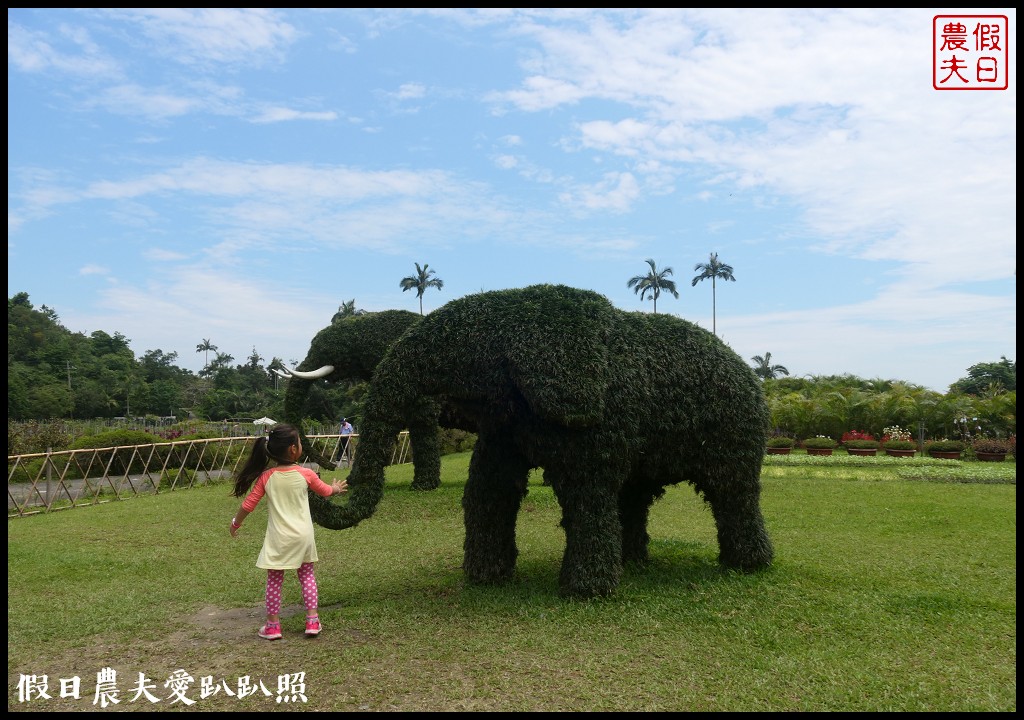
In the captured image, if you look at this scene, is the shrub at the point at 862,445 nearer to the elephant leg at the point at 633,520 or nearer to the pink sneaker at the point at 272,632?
the elephant leg at the point at 633,520

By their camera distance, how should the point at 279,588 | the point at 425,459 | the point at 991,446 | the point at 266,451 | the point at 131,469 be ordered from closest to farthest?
the point at 279,588 → the point at 266,451 → the point at 425,459 → the point at 131,469 → the point at 991,446

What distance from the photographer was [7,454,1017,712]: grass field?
4469 mm

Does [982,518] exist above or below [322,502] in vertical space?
below

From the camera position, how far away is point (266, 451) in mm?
5633

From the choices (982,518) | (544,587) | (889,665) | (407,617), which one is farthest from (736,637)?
A: (982,518)

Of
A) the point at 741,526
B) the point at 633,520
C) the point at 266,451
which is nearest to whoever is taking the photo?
the point at 266,451

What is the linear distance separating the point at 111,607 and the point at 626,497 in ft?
16.6

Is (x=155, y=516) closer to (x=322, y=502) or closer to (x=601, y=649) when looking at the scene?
(x=322, y=502)

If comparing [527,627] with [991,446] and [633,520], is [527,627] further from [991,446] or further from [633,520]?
[991,446]

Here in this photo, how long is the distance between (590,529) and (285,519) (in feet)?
8.42

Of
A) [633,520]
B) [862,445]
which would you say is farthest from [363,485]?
[862,445]

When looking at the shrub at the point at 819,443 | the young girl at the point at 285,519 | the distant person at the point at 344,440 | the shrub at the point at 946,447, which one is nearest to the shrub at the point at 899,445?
the shrub at the point at 946,447

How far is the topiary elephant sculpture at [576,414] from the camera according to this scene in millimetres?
6188

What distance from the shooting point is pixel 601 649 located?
205 inches
